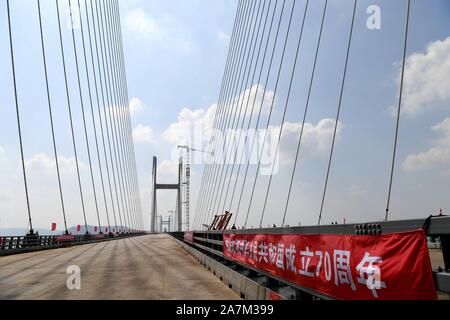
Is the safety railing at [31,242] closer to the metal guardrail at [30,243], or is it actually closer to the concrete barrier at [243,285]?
the metal guardrail at [30,243]

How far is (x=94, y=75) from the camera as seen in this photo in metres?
36.7

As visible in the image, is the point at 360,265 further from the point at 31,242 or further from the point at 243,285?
the point at 31,242

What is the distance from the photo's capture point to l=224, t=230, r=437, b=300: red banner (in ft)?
10.8

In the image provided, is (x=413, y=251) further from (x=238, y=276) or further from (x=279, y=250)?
(x=238, y=276)

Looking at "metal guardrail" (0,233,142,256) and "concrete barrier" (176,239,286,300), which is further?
"metal guardrail" (0,233,142,256)

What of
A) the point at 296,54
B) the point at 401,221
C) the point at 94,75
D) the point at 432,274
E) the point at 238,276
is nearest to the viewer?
the point at 432,274

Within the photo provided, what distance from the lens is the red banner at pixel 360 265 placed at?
130 inches

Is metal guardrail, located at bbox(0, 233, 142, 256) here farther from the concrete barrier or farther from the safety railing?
the concrete barrier

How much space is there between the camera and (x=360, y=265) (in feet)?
13.0

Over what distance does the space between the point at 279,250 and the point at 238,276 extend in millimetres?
2553

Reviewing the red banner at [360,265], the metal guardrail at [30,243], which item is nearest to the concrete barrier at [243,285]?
the red banner at [360,265]

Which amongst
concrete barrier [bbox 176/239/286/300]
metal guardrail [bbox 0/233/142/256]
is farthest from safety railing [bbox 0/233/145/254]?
concrete barrier [bbox 176/239/286/300]

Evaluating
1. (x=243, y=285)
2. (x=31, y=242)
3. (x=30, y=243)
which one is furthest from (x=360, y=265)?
(x=31, y=242)
